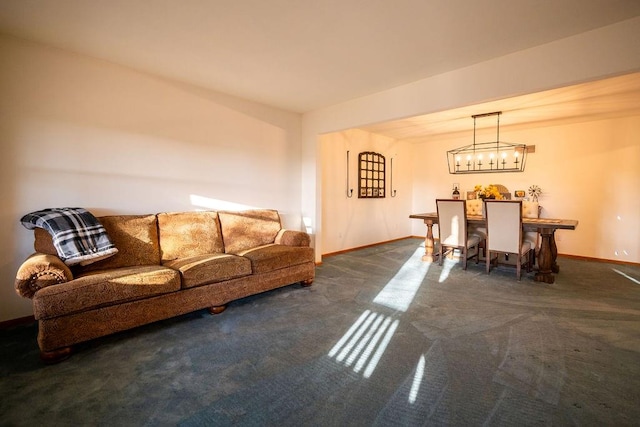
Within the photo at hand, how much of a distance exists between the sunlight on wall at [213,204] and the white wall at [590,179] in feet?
17.6

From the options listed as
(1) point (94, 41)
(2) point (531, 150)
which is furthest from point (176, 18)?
(2) point (531, 150)

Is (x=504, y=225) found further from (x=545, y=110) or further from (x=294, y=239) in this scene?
(x=294, y=239)

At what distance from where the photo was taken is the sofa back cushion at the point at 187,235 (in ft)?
10.1

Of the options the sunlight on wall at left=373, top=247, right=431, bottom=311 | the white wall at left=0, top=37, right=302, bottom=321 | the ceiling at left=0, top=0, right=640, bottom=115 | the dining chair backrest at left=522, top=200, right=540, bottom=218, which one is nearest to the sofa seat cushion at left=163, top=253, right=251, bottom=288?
the white wall at left=0, top=37, right=302, bottom=321

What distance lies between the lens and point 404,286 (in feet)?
11.8

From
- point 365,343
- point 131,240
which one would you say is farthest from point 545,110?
point 131,240

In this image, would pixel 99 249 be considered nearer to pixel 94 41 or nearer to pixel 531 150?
pixel 94 41

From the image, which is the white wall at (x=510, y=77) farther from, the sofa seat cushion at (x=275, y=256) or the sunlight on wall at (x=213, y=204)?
the sofa seat cushion at (x=275, y=256)

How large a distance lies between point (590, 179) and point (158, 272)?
684cm

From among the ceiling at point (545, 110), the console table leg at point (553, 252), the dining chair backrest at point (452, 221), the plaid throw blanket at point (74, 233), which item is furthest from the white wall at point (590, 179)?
the plaid throw blanket at point (74, 233)

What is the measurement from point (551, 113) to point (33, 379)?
670 cm

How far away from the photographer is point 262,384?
5.82ft

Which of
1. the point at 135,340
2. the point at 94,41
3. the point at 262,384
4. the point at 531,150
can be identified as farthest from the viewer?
the point at 531,150

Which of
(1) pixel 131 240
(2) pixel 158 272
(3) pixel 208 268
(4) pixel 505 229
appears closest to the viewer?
(2) pixel 158 272
